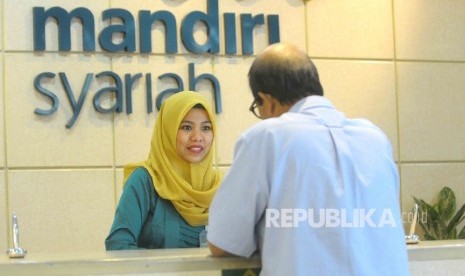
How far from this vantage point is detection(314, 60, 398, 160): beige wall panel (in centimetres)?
507

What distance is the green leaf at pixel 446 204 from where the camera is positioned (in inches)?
200

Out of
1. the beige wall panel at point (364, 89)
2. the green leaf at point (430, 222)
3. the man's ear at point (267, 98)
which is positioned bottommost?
the green leaf at point (430, 222)

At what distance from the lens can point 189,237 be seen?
288 centimetres

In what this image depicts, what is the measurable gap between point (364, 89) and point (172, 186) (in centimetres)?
253

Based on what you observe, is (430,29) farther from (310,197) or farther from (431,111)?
(310,197)

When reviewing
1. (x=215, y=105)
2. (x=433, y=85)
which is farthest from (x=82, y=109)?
(x=433, y=85)

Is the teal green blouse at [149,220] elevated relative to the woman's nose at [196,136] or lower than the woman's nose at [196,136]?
lower

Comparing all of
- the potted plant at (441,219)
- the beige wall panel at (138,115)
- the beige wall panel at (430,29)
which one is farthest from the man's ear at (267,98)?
the beige wall panel at (430,29)

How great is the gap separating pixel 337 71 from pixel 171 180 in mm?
2416

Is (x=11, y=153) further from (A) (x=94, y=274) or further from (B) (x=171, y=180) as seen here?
(A) (x=94, y=274)

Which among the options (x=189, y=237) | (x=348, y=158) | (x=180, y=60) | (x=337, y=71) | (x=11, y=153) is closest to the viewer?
(x=348, y=158)

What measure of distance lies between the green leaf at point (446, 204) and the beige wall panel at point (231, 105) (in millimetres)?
1370

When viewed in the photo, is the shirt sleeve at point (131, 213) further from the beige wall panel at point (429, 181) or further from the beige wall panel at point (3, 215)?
the beige wall panel at point (429, 181)

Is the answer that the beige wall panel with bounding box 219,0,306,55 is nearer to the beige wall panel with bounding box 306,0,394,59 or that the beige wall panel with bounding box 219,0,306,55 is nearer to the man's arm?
the beige wall panel with bounding box 306,0,394,59
